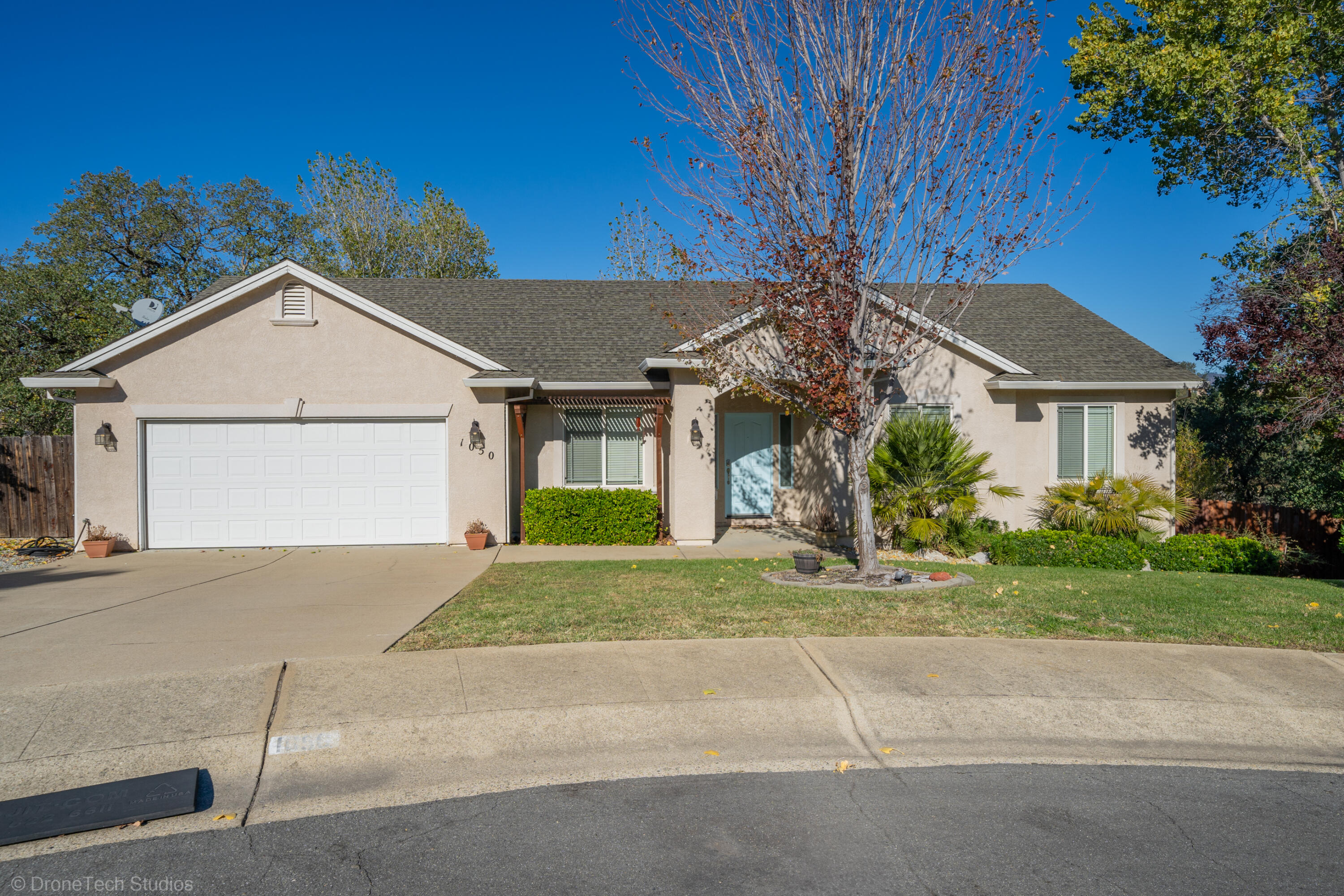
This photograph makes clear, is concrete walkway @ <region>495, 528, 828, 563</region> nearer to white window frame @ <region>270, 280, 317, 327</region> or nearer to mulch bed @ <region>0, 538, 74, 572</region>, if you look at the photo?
white window frame @ <region>270, 280, 317, 327</region>

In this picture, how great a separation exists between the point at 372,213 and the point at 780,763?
30106 millimetres

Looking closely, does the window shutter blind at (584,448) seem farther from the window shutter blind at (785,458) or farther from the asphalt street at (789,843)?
the asphalt street at (789,843)

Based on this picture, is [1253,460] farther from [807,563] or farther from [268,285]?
[268,285]

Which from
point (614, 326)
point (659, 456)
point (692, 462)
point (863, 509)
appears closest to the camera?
point (863, 509)

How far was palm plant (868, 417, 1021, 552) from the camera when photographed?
43.7 ft

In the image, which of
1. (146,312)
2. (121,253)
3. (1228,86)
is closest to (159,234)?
(121,253)

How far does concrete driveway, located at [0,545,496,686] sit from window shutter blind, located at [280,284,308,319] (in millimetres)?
4016

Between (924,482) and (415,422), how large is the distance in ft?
28.3

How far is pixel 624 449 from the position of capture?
15.8 meters

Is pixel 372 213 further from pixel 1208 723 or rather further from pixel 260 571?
pixel 1208 723

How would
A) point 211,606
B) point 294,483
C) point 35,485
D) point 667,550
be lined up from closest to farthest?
point 211,606 → point 667,550 → point 294,483 → point 35,485

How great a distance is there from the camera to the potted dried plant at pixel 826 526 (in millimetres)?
15289

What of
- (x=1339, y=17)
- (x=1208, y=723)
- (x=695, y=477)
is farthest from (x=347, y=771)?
(x=1339, y=17)

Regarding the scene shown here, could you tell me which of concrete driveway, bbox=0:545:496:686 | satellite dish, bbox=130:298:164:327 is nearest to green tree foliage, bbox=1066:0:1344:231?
concrete driveway, bbox=0:545:496:686
